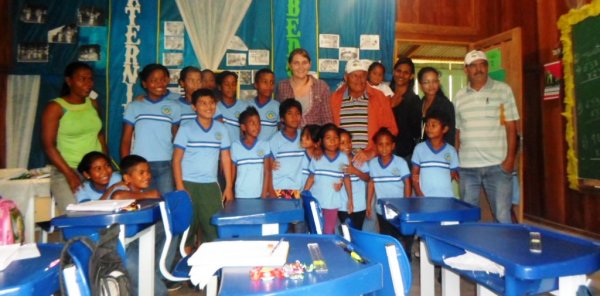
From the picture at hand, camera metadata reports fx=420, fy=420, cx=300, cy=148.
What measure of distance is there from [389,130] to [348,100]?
0.42 meters

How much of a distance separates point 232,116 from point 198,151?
23.7 inches

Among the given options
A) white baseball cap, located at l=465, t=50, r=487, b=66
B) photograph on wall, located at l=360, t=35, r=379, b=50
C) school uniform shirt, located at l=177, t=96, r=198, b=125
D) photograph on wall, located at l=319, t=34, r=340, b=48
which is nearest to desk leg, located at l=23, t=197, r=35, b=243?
school uniform shirt, located at l=177, t=96, r=198, b=125

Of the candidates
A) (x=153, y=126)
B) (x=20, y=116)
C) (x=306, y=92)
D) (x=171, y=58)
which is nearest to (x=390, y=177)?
(x=306, y=92)

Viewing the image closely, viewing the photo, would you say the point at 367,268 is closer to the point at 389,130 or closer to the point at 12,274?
the point at 12,274

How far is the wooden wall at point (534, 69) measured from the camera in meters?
4.34

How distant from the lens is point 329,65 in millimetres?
4941

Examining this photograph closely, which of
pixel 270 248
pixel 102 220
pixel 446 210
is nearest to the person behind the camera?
pixel 270 248

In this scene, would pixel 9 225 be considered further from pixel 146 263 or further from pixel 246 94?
pixel 246 94

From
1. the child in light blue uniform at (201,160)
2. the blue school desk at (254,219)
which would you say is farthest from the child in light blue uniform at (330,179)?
the blue school desk at (254,219)

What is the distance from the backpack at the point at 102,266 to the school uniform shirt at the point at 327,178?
2.01m

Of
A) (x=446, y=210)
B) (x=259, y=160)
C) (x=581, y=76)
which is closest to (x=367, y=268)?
(x=446, y=210)

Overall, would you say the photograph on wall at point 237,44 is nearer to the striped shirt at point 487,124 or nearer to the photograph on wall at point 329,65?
the photograph on wall at point 329,65

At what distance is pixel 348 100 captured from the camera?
3.46 metres

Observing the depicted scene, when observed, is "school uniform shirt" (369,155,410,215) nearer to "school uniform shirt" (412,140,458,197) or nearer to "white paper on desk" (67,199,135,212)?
"school uniform shirt" (412,140,458,197)
